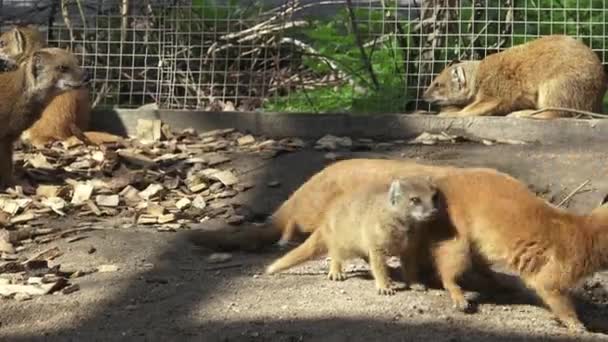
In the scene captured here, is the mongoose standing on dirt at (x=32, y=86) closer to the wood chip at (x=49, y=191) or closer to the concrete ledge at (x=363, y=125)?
the wood chip at (x=49, y=191)

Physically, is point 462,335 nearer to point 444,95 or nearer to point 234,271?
point 234,271

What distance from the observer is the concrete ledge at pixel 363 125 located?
1058cm

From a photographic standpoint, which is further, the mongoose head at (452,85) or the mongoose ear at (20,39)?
the mongoose head at (452,85)

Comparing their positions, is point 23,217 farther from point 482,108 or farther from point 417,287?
point 482,108

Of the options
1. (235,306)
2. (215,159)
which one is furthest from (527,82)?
(235,306)

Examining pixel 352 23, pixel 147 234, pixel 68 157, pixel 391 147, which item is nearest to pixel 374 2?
pixel 352 23

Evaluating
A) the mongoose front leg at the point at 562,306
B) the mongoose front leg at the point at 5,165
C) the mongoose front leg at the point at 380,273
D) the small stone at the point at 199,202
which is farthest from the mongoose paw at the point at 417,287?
the mongoose front leg at the point at 5,165

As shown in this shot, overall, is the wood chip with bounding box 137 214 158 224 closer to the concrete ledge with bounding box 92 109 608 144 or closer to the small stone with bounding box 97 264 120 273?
the small stone with bounding box 97 264 120 273

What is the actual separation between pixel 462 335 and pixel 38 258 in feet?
9.57

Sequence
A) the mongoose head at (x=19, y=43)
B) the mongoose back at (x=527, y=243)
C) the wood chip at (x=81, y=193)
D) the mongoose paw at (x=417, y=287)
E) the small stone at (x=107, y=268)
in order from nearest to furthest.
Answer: the mongoose back at (x=527, y=243)
the mongoose paw at (x=417, y=287)
the small stone at (x=107, y=268)
the wood chip at (x=81, y=193)
the mongoose head at (x=19, y=43)

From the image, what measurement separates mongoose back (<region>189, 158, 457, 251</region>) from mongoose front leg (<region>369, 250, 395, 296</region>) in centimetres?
89

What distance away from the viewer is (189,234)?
8.01 metres

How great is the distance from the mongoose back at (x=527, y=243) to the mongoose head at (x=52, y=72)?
4.64 m

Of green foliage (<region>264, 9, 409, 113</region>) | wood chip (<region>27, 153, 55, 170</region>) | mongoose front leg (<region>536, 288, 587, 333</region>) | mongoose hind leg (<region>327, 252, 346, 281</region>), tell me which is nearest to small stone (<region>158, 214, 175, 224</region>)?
wood chip (<region>27, 153, 55, 170</region>)
